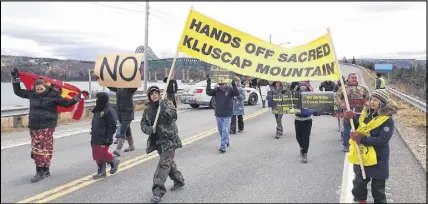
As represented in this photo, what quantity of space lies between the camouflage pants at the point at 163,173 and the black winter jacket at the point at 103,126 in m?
1.30

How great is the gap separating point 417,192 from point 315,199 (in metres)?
1.56

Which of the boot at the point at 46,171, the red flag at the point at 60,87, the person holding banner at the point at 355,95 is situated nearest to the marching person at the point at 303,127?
the person holding banner at the point at 355,95

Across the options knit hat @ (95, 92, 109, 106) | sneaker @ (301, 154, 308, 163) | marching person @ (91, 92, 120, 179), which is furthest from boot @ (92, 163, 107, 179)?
sneaker @ (301, 154, 308, 163)

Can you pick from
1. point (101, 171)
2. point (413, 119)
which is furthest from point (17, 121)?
point (413, 119)

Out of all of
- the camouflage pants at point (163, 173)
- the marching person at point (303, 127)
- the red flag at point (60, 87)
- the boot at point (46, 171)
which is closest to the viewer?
the camouflage pants at point (163, 173)

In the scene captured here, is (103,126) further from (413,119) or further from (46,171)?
(413,119)

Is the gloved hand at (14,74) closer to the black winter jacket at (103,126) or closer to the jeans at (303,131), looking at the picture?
the black winter jacket at (103,126)

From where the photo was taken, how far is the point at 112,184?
6391 millimetres

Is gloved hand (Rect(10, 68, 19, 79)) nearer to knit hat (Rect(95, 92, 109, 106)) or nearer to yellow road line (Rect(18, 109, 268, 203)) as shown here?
knit hat (Rect(95, 92, 109, 106))

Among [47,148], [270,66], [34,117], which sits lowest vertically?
[47,148]

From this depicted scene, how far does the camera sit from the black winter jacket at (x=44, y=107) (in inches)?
265

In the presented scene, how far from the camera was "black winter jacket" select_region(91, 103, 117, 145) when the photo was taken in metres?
6.79

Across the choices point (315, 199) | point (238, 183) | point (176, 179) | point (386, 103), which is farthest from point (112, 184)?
point (386, 103)

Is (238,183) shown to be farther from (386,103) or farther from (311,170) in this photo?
(386,103)
